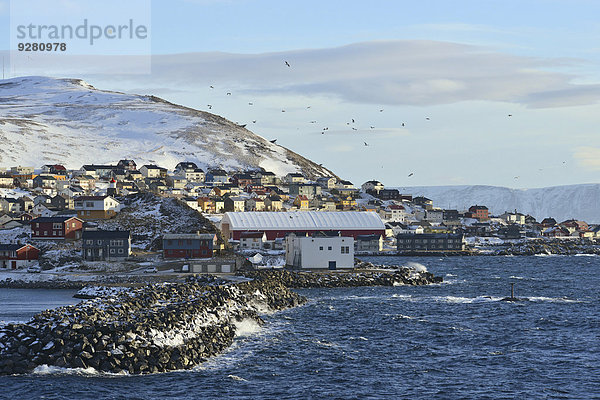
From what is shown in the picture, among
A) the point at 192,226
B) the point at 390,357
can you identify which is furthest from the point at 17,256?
the point at 390,357

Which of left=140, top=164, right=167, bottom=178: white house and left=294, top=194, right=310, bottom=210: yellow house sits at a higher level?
left=140, top=164, right=167, bottom=178: white house

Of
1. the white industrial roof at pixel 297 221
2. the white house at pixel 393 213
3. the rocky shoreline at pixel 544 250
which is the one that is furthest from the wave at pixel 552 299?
the white house at pixel 393 213

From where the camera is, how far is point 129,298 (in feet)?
155

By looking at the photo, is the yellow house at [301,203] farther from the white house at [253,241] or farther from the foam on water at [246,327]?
the foam on water at [246,327]

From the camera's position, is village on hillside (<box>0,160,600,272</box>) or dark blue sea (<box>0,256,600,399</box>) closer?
dark blue sea (<box>0,256,600,399</box>)

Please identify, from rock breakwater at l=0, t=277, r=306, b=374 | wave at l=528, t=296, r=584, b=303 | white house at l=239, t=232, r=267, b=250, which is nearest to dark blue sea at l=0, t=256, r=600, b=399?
wave at l=528, t=296, r=584, b=303

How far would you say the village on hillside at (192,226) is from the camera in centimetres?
8200

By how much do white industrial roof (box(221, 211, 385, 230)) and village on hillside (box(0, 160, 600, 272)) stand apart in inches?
7.8

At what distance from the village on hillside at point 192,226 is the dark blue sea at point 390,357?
52.6ft

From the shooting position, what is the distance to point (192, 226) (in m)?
94.4

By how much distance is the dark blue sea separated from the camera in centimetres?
3108

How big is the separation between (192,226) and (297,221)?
3236 centimetres

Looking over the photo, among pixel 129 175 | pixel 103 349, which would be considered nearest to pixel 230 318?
pixel 103 349

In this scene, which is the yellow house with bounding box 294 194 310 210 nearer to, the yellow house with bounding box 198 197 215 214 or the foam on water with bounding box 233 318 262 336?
the yellow house with bounding box 198 197 215 214
